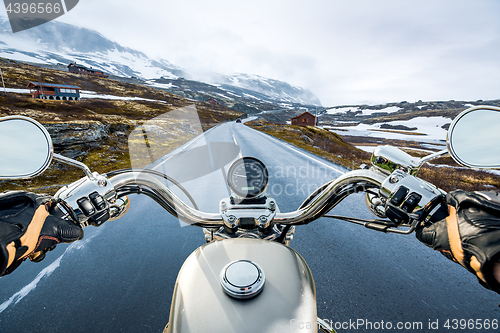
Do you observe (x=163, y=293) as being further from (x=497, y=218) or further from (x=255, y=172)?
(x=497, y=218)

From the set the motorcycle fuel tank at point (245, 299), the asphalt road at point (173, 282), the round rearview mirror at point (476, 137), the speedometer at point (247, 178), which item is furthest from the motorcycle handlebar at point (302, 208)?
the asphalt road at point (173, 282)

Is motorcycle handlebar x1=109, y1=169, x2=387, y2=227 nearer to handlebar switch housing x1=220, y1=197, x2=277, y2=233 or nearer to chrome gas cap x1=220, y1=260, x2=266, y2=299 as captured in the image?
handlebar switch housing x1=220, y1=197, x2=277, y2=233

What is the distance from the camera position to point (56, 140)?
9930 mm

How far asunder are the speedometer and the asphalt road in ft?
4.99

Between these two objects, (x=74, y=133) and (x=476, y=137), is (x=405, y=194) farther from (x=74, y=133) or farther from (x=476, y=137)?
(x=74, y=133)

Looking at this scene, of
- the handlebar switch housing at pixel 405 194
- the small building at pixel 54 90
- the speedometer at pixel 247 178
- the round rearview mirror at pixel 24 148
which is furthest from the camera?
the small building at pixel 54 90

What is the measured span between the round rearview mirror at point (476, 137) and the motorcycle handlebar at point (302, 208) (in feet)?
1.32

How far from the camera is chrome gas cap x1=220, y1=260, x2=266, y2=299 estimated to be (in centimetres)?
86

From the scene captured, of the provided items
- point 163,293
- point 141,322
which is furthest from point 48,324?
point 163,293

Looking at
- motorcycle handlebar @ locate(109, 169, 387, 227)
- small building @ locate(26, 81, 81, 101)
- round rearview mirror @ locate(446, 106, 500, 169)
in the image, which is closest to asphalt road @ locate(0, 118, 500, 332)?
motorcycle handlebar @ locate(109, 169, 387, 227)

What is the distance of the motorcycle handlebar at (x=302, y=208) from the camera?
57.7 inches

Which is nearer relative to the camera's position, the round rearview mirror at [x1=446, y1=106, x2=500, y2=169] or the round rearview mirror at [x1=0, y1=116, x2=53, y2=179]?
the round rearview mirror at [x1=446, y1=106, x2=500, y2=169]

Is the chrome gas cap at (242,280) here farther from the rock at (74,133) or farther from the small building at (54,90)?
the small building at (54,90)

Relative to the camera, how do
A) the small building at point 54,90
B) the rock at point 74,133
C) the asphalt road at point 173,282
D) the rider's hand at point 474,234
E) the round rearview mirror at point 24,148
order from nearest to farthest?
the rider's hand at point 474,234 → the round rearview mirror at point 24,148 → the asphalt road at point 173,282 → the rock at point 74,133 → the small building at point 54,90
